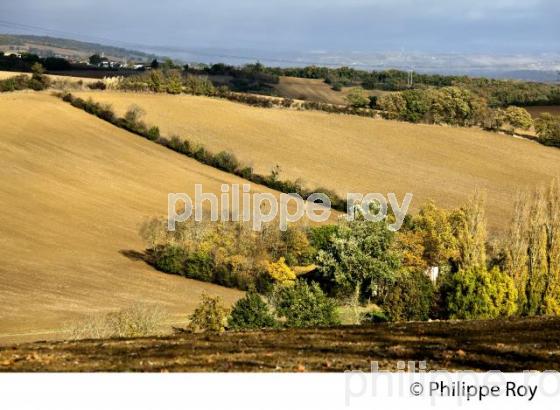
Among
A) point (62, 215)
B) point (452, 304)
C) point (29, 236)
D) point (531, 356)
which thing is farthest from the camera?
point (62, 215)

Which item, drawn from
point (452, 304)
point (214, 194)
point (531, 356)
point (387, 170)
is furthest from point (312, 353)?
point (387, 170)

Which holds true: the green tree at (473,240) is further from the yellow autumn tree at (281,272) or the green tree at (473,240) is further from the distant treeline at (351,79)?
the distant treeline at (351,79)

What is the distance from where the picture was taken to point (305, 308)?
1300 inches

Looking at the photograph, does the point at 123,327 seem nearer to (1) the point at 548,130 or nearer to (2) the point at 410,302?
(2) the point at 410,302

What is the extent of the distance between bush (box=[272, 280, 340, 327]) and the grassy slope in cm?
516

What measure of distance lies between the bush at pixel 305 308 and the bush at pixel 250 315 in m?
1.04

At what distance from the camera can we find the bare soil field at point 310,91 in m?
113

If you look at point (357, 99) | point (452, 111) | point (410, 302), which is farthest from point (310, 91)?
point (410, 302)

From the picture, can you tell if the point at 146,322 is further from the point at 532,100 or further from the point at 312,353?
the point at 532,100

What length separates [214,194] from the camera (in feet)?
205

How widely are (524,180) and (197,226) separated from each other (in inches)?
1595

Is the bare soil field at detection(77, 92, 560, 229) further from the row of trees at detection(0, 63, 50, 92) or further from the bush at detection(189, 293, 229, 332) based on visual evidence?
the bush at detection(189, 293, 229, 332)

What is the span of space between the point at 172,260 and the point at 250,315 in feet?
53.3

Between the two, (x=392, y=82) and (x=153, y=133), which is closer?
(x=153, y=133)
